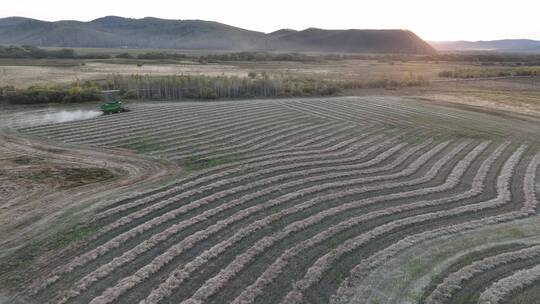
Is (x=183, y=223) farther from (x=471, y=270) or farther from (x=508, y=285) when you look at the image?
(x=508, y=285)

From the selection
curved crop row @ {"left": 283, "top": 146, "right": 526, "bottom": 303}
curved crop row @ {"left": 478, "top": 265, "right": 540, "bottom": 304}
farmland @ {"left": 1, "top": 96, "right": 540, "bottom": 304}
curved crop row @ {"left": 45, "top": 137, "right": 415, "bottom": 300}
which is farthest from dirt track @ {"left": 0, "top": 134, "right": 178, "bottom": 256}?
curved crop row @ {"left": 478, "top": 265, "right": 540, "bottom": 304}

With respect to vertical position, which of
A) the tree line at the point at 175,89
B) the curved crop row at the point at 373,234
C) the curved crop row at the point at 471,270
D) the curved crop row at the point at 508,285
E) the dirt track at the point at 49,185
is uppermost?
the tree line at the point at 175,89

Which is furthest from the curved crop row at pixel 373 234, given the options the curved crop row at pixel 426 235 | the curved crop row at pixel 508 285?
the curved crop row at pixel 508 285

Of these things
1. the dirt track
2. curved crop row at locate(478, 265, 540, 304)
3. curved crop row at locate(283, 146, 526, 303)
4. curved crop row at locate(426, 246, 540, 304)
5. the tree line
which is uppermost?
the tree line

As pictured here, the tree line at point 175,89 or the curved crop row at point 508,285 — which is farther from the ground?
the tree line at point 175,89

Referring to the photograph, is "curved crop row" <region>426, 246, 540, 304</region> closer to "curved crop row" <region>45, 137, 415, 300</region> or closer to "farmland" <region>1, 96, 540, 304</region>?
"farmland" <region>1, 96, 540, 304</region>

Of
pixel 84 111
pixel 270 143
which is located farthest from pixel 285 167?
pixel 84 111

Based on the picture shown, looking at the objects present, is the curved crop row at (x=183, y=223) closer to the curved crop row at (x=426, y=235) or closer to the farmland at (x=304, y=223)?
the farmland at (x=304, y=223)
